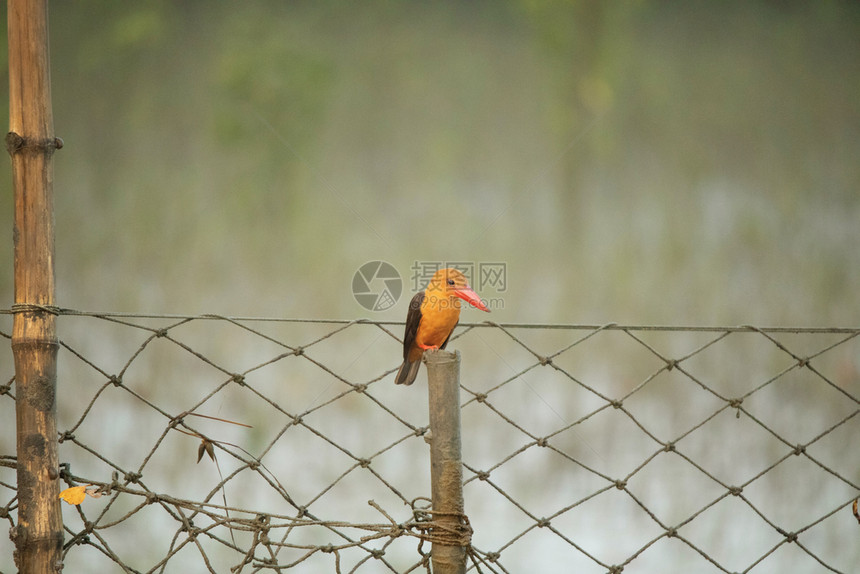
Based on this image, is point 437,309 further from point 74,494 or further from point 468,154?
point 468,154

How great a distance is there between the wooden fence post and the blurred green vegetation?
1035 mm

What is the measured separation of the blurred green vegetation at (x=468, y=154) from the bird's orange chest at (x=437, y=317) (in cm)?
84

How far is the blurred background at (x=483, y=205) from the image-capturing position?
2.19 meters

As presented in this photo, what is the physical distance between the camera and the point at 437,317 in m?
1.38

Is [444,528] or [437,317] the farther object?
[437,317]

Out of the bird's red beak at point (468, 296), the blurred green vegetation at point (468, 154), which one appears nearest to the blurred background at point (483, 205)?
the blurred green vegetation at point (468, 154)

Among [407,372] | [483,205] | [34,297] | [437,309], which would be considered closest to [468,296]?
[437,309]

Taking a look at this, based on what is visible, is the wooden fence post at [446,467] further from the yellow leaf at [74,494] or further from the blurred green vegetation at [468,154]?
the blurred green vegetation at [468,154]

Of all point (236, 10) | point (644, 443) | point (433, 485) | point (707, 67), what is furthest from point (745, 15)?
point (433, 485)

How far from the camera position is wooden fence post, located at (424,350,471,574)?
119 cm

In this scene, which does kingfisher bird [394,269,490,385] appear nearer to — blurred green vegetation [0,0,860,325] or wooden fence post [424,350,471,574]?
wooden fence post [424,350,471,574]

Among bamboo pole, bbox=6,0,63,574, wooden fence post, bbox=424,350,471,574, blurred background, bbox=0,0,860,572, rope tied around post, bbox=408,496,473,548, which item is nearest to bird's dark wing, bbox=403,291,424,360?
wooden fence post, bbox=424,350,471,574

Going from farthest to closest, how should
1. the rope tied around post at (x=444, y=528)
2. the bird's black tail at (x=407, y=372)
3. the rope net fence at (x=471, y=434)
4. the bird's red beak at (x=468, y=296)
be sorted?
1. the rope net fence at (x=471, y=434)
2. the bird's black tail at (x=407, y=372)
3. the bird's red beak at (x=468, y=296)
4. the rope tied around post at (x=444, y=528)

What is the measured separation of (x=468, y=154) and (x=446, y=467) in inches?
51.4
